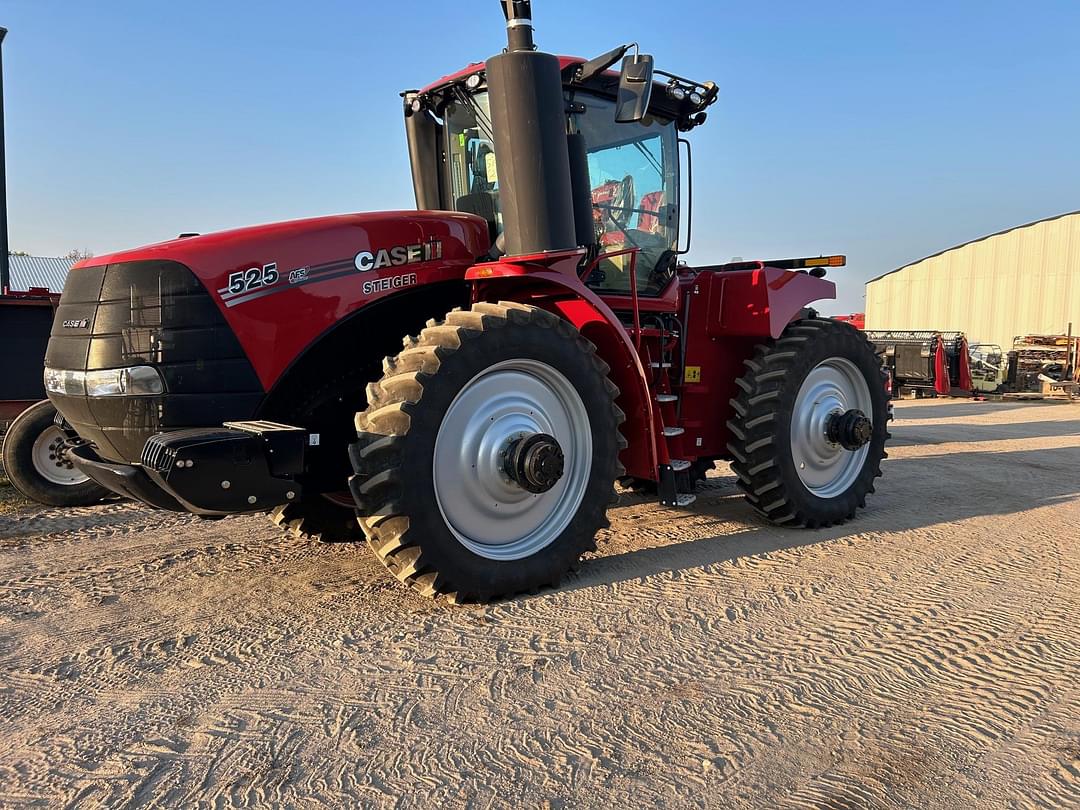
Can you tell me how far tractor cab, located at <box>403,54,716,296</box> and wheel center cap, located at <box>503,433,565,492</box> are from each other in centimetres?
127

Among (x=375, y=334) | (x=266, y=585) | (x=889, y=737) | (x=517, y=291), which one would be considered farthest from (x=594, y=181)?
(x=889, y=737)

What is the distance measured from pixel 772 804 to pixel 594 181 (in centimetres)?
377

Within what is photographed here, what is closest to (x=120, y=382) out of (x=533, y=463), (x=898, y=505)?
(x=533, y=463)

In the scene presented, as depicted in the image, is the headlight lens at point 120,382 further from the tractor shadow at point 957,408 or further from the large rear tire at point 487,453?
the tractor shadow at point 957,408

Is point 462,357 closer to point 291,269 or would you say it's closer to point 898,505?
point 291,269

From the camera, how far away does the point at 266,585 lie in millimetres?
4004

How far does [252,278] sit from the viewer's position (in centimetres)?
357

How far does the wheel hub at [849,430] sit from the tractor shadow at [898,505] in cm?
58

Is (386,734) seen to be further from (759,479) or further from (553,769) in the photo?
(759,479)

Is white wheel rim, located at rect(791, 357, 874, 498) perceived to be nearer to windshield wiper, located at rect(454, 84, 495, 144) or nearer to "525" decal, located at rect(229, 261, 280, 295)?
windshield wiper, located at rect(454, 84, 495, 144)

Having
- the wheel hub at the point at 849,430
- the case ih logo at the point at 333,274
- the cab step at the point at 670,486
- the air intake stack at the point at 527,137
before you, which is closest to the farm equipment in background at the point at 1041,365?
the wheel hub at the point at 849,430

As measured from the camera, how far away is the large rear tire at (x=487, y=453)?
3.40 metres

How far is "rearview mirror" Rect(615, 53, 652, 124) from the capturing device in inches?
153

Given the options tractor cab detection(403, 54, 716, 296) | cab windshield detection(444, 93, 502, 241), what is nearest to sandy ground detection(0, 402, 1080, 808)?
tractor cab detection(403, 54, 716, 296)
